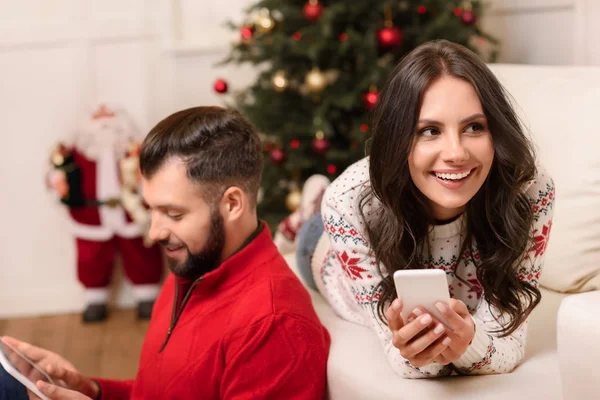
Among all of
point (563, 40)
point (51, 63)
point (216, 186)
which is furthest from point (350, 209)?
point (51, 63)

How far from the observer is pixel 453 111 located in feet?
3.97

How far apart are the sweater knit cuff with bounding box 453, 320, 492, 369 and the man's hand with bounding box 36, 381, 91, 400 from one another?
2.22 feet

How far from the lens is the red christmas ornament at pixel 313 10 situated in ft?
8.14

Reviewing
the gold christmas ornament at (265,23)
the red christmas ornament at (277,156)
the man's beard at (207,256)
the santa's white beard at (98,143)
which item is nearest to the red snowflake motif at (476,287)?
the man's beard at (207,256)

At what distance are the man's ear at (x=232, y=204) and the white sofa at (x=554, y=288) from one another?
33 centimetres

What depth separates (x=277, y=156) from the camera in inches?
104

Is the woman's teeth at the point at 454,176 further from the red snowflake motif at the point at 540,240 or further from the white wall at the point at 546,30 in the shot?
the white wall at the point at 546,30

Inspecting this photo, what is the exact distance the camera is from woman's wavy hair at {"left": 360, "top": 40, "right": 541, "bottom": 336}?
1.24 m

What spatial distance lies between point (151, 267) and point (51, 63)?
0.96 metres

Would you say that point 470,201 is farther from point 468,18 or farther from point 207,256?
point 468,18

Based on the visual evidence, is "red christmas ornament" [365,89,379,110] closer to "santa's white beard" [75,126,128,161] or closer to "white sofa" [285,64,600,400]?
"white sofa" [285,64,600,400]

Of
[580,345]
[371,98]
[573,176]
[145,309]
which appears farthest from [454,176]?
[145,309]

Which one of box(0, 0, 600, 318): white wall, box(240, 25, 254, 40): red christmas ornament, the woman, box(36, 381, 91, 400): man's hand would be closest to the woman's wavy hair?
the woman

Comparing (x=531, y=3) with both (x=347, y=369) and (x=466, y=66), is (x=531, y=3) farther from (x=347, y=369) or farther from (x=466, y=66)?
(x=347, y=369)
